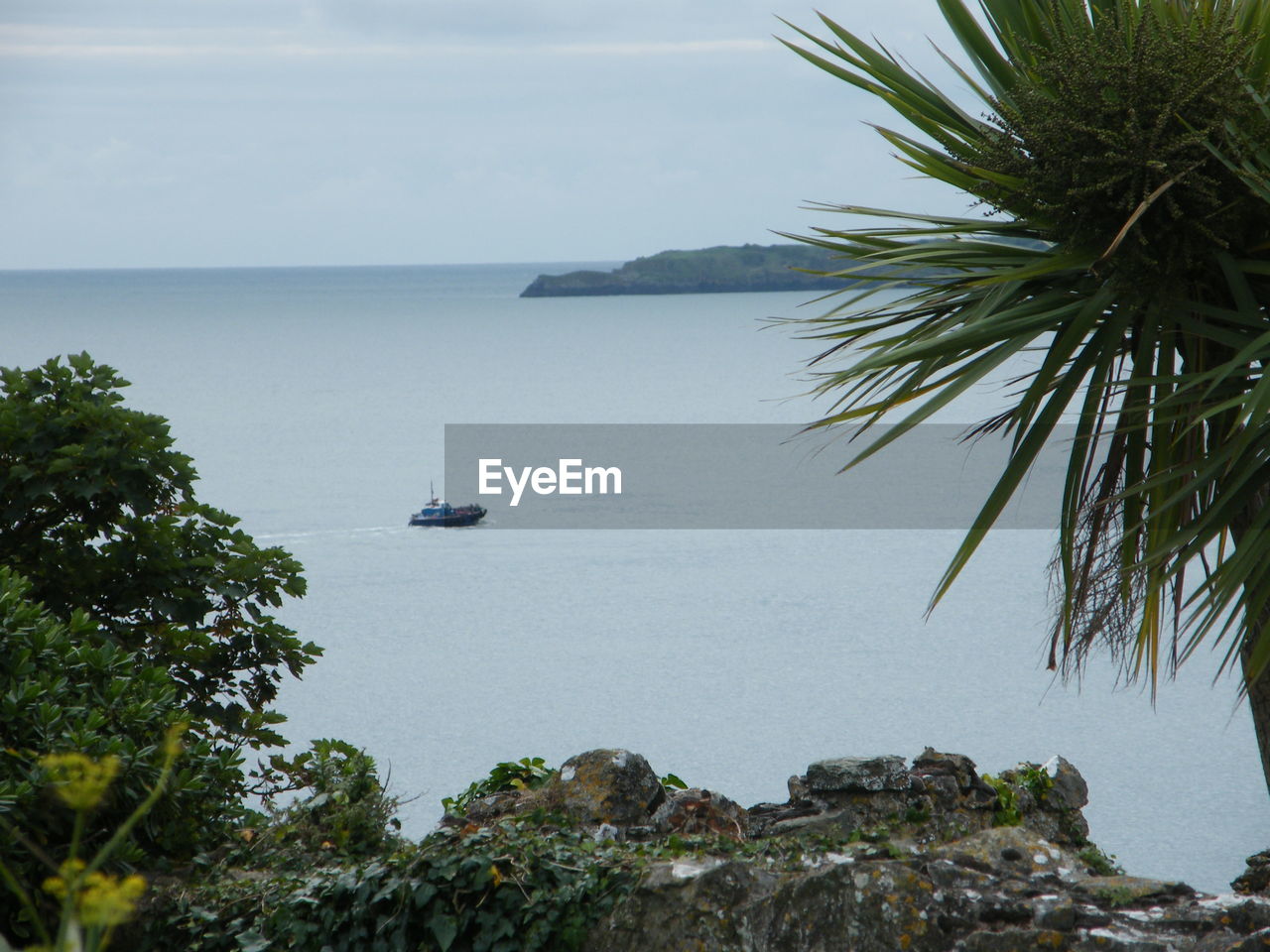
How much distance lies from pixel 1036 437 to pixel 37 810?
7.90 feet

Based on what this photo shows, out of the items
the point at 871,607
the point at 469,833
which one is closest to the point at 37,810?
the point at 469,833

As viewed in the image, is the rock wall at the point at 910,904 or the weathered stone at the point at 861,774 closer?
the rock wall at the point at 910,904

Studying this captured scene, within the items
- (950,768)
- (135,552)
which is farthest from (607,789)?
(135,552)

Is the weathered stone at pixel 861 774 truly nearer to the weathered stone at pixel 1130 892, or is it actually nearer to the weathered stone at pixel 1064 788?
the weathered stone at pixel 1064 788

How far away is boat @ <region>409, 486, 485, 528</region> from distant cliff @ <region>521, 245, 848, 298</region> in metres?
34.5

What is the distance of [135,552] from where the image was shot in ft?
12.5

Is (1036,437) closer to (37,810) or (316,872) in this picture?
(316,872)

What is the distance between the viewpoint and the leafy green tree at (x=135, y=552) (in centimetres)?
372

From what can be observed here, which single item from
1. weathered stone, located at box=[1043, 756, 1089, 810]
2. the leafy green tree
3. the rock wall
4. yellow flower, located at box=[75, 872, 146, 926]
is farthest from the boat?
yellow flower, located at box=[75, 872, 146, 926]

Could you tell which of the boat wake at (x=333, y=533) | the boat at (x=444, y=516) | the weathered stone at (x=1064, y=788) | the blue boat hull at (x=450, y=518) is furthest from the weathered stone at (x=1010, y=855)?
the blue boat hull at (x=450, y=518)

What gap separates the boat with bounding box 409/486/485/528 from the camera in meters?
18.2

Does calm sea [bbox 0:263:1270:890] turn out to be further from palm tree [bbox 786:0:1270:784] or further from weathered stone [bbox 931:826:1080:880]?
weathered stone [bbox 931:826:1080:880]

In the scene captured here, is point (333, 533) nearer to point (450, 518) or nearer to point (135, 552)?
point (450, 518)

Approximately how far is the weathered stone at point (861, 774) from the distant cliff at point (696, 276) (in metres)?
48.6
